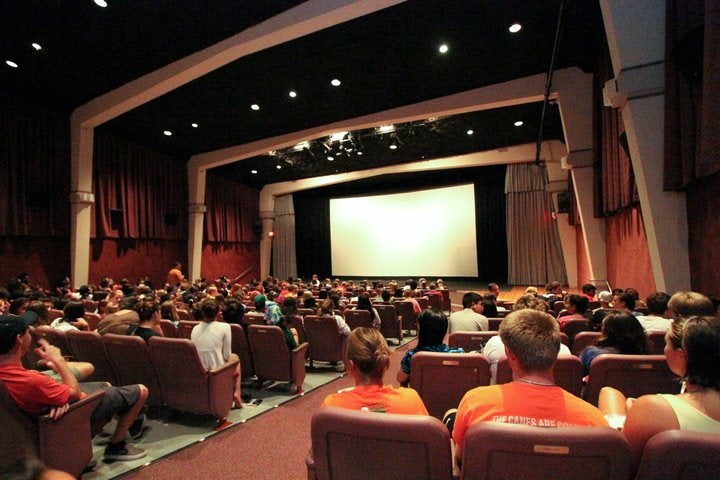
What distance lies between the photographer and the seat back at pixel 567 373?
→ 233cm

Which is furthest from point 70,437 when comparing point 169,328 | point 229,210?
point 229,210

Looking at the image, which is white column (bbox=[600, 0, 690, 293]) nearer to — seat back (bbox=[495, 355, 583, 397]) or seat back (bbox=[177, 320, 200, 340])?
seat back (bbox=[495, 355, 583, 397])

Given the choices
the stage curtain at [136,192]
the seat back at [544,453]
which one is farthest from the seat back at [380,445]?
the stage curtain at [136,192]

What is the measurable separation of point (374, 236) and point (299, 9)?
11.5 metres

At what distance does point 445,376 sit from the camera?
2.57 m

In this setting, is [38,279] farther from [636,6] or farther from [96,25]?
[636,6]

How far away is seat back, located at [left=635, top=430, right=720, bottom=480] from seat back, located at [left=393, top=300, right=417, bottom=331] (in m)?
5.97

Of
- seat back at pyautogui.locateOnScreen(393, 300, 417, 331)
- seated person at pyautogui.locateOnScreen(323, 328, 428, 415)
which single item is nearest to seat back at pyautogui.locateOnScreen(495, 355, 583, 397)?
seated person at pyautogui.locateOnScreen(323, 328, 428, 415)

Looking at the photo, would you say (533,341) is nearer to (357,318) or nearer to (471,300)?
(471,300)

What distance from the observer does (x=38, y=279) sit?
9.27 meters

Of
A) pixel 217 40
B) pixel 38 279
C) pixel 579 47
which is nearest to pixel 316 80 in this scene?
pixel 217 40

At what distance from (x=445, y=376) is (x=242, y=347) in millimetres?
2583

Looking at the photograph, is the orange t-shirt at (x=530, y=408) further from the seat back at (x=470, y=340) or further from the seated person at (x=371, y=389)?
the seat back at (x=470, y=340)

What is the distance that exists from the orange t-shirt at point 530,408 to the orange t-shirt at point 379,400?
9.6 inches
